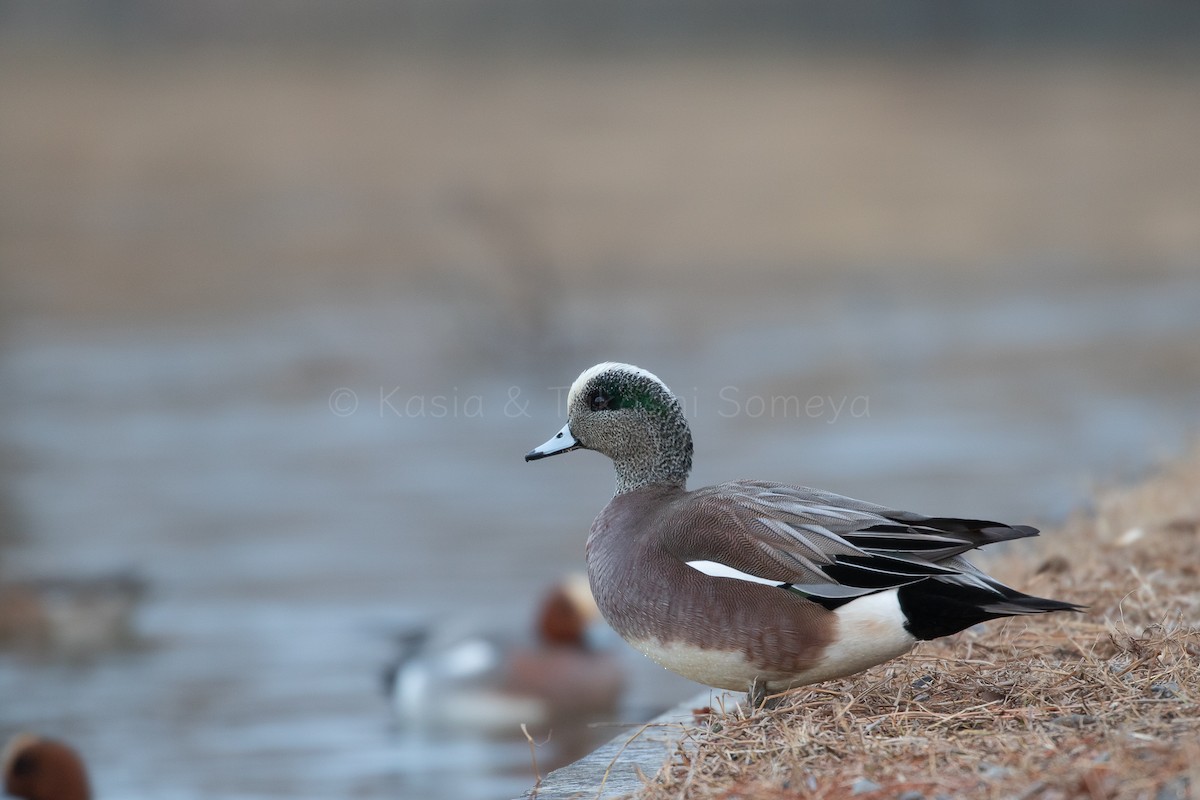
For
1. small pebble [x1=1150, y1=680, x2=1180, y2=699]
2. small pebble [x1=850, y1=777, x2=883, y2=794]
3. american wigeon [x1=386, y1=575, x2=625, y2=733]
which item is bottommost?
american wigeon [x1=386, y1=575, x2=625, y2=733]

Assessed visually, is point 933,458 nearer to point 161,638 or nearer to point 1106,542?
point 161,638

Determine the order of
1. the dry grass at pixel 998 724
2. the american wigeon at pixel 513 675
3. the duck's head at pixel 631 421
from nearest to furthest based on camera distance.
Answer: the dry grass at pixel 998 724
the duck's head at pixel 631 421
the american wigeon at pixel 513 675

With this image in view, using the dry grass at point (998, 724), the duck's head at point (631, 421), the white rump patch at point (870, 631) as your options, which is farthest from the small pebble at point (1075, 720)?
the duck's head at point (631, 421)

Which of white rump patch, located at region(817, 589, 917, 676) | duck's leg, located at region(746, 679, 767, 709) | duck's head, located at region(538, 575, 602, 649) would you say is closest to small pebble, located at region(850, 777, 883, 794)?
white rump patch, located at region(817, 589, 917, 676)

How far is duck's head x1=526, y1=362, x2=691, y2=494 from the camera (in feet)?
11.7

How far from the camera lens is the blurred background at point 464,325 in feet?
25.3

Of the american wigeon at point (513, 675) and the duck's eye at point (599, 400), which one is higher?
the duck's eye at point (599, 400)

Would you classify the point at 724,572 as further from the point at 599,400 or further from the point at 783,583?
the point at 599,400

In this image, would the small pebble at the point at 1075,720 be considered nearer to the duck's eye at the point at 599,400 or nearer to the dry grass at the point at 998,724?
the dry grass at the point at 998,724

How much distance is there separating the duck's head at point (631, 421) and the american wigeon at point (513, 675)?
350cm

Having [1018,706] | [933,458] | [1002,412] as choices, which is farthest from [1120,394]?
[1018,706]

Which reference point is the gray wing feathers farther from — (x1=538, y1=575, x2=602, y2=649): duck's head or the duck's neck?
(x1=538, y1=575, x2=602, y2=649): duck's head

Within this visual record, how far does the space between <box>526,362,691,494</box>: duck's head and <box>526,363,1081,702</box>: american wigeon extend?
0.16m

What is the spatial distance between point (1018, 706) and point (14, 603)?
254 inches
